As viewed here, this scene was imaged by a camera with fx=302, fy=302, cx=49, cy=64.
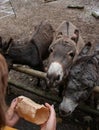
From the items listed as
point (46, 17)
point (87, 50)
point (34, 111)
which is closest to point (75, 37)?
point (87, 50)

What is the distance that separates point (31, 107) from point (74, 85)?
1.06 metres

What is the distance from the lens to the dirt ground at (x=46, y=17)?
7212 millimetres

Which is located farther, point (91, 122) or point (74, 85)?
point (91, 122)

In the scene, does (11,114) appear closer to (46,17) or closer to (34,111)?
(34,111)

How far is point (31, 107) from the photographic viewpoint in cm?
277

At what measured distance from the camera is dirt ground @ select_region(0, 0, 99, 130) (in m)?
7.21

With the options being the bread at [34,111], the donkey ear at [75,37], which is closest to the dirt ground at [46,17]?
the donkey ear at [75,37]

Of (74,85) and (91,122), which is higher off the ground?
(74,85)

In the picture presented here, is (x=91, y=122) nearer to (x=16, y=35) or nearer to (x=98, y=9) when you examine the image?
(x=16, y=35)

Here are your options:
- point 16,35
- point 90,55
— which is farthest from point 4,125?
point 16,35

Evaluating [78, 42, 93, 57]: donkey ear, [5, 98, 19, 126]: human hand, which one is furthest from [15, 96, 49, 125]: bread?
[78, 42, 93, 57]: donkey ear

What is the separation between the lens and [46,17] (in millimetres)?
8172

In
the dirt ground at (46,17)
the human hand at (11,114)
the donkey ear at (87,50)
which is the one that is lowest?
the dirt ground at (46,17)

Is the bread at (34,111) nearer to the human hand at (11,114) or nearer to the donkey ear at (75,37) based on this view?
the human hand at (11,114)
